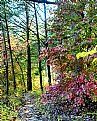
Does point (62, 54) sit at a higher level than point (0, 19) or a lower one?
lower

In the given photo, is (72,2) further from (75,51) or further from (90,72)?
(90,72)

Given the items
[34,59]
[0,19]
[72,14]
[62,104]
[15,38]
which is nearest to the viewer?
[72,14]

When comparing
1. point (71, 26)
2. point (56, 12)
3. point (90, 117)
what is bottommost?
point (90, 117)

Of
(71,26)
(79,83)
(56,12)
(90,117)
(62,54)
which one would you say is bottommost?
(90,117)

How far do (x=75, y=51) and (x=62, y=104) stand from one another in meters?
1.21

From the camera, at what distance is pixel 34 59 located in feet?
40.6

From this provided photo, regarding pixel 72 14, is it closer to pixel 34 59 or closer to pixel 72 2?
pixel 72 2

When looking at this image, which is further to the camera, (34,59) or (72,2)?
(34,59)

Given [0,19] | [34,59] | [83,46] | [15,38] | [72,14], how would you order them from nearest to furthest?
[83,46] < [72,14] < [0,19] < [15,38] < [34,59]

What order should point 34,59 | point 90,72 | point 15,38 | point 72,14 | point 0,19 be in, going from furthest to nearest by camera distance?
1. point 34,59
2. point 15,38
3. point 0,19
4. point 72,14
5. point 90,72

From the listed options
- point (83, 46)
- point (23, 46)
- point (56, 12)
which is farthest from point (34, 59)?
point (83, 46)

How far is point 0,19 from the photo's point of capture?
923cm

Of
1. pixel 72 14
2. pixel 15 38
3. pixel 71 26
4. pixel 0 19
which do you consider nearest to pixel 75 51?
pixel 71 26

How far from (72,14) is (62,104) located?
1640mm
